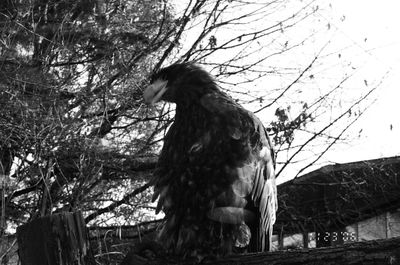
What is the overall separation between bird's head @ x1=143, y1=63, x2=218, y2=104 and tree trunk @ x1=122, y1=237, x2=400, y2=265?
1111mm

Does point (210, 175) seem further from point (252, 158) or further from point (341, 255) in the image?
point (341, 255)

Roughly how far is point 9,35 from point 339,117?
329 cm

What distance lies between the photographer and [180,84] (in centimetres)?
333

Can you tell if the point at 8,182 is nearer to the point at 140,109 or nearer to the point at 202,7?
the point at 140,109

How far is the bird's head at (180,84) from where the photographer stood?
10.9 ft

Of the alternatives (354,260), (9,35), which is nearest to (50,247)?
(354,260)

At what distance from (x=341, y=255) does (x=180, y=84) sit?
1514mm

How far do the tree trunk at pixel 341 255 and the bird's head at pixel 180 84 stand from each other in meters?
1.11

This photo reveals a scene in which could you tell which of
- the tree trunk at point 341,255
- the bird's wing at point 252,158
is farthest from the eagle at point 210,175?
the tree trunk at point 341,255

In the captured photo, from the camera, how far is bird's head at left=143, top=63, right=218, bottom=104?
3312 mm
